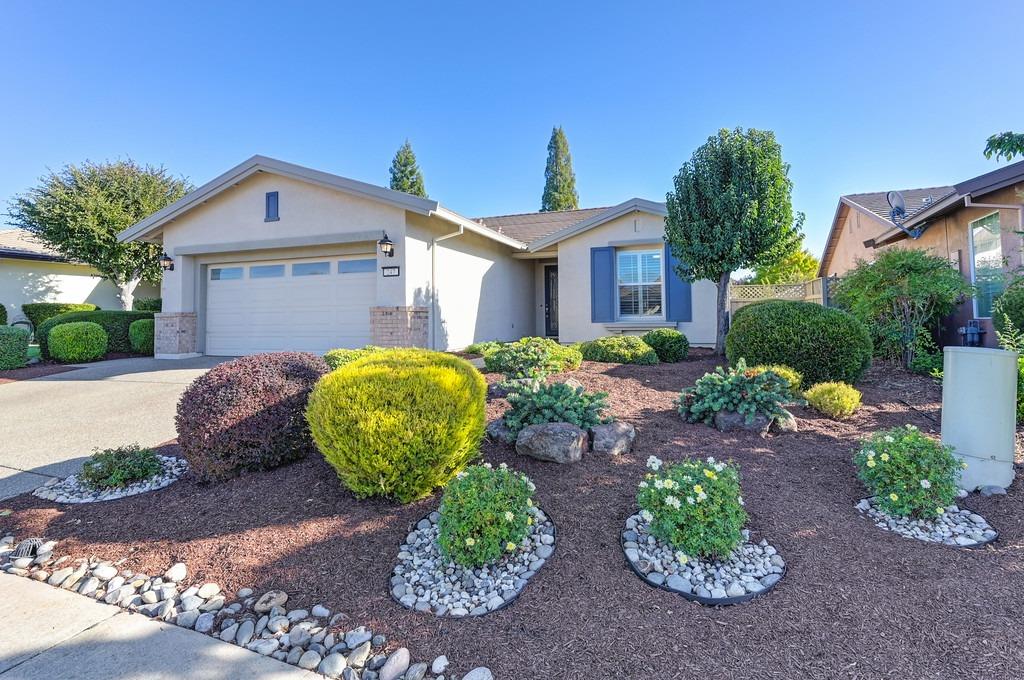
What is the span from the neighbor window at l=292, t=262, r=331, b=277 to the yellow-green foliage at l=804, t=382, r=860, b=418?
30.6 ft

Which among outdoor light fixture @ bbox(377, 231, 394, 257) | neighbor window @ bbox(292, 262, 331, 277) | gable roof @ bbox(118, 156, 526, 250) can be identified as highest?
gable roof @ bbox(118, 156, 526, 250)

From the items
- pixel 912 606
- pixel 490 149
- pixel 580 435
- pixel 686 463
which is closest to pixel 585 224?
pixel 490 149

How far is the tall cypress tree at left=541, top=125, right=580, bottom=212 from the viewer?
2959 cm

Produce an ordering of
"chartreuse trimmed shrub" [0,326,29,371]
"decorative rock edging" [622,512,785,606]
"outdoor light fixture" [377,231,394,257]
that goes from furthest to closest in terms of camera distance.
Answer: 1. "chartreuse trimmed shrub" [0,326,29,371]
2. "outdoor light fixture" [377,231,394,257]
3. "decorative rock edging" [622,512,785,606]

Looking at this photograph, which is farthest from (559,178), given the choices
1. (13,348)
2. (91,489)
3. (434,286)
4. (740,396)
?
(91,489)

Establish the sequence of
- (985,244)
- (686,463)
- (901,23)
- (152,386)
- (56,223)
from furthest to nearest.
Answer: (56,223)
(985,244)
(152,386)
(901,23)
(686,463)

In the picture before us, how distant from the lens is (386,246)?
9.33 m

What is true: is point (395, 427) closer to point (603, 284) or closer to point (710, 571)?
point (710, 571)

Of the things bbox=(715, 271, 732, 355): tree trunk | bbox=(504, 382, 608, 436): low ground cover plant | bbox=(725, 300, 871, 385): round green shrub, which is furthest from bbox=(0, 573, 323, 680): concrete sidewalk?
bbox=(715, 271, 732, 355): tree trunk

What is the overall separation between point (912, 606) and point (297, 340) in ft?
35.6

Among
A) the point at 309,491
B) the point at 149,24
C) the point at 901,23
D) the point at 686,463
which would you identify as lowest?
the point at 309,491

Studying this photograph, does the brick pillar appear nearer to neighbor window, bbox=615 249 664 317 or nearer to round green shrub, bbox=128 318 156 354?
neighbor window, bbox=615 249 664 317

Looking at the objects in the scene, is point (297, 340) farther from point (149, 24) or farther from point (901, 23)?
point (901, 23)

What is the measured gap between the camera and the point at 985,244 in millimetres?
8453
